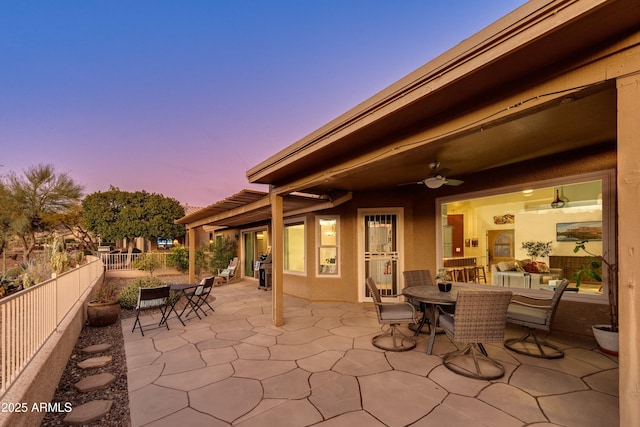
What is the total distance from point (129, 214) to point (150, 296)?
17349 millimetres

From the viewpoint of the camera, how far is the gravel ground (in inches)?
93.9

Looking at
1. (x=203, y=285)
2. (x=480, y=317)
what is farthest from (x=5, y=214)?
(x=480, y=317)

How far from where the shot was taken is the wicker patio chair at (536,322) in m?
3.39

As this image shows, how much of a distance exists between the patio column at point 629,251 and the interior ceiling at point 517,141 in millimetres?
351

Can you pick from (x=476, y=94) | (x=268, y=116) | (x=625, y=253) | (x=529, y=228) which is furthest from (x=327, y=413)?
(x=268, y=116)

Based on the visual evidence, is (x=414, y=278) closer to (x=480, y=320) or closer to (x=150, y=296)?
(x=480, y=320)

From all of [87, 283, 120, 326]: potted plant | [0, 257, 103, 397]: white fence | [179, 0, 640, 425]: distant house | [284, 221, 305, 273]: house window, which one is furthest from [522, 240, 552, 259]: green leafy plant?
[87, 283, 120, 326]: potted plant

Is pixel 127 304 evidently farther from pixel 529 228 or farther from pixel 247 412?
pixel 529 228

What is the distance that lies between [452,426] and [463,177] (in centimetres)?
437

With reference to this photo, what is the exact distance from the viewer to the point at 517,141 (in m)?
3.55

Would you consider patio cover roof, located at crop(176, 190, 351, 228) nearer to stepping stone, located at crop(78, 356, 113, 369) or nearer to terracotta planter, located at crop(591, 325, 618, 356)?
stepping stone, located at crop(78, 356, 113, 369)

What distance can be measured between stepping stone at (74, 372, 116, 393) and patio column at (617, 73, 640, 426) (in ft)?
13.8

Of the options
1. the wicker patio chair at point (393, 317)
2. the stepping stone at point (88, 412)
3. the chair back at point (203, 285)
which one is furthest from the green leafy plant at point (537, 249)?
the stepping stone at point (88, 412)

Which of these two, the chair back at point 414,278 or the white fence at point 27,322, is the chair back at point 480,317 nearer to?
the chair back at point 414,278
